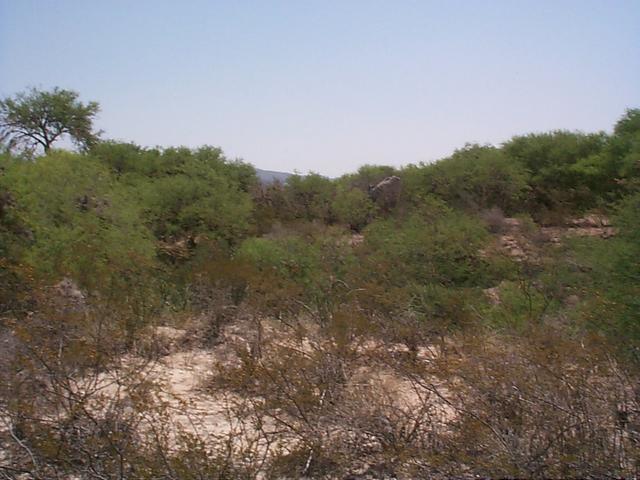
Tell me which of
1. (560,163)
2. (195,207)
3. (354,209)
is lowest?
(354,209)

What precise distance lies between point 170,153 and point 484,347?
26.0m

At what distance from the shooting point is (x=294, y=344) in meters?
8.42

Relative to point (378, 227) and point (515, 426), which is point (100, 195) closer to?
point (378, 227)

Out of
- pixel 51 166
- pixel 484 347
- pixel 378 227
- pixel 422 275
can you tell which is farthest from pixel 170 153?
pixel 484 347

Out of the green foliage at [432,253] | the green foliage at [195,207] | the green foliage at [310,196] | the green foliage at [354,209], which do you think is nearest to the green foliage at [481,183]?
the green foliage at [354,209]

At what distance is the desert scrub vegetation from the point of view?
5492 millimetres

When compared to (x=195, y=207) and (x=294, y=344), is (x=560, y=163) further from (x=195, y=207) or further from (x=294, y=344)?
(x=294, y=344)

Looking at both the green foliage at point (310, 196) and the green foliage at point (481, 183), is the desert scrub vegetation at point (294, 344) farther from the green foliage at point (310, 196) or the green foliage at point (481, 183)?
the green foliage at point (310, 196)

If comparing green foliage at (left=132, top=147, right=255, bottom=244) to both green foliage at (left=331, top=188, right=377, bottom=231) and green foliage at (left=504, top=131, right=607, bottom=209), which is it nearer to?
green foliage at (left=331, top=188, right=377, bottom=231)

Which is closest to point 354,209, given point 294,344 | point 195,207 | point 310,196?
point 310,196

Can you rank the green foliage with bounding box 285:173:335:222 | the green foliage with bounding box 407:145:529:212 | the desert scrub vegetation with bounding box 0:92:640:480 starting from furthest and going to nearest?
the green foliage with bounding box 285:173:335:222 < the green foliage with bounding box 407:145:529:212 < the desert scrub vegetation with bounding box 0:92:640:480

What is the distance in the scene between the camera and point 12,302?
9945mm

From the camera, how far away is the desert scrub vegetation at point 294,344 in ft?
18.0

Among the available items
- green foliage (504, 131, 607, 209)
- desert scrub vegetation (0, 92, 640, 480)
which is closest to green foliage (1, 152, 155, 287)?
desert scrub vegetation (0, 92, 640, 480)
